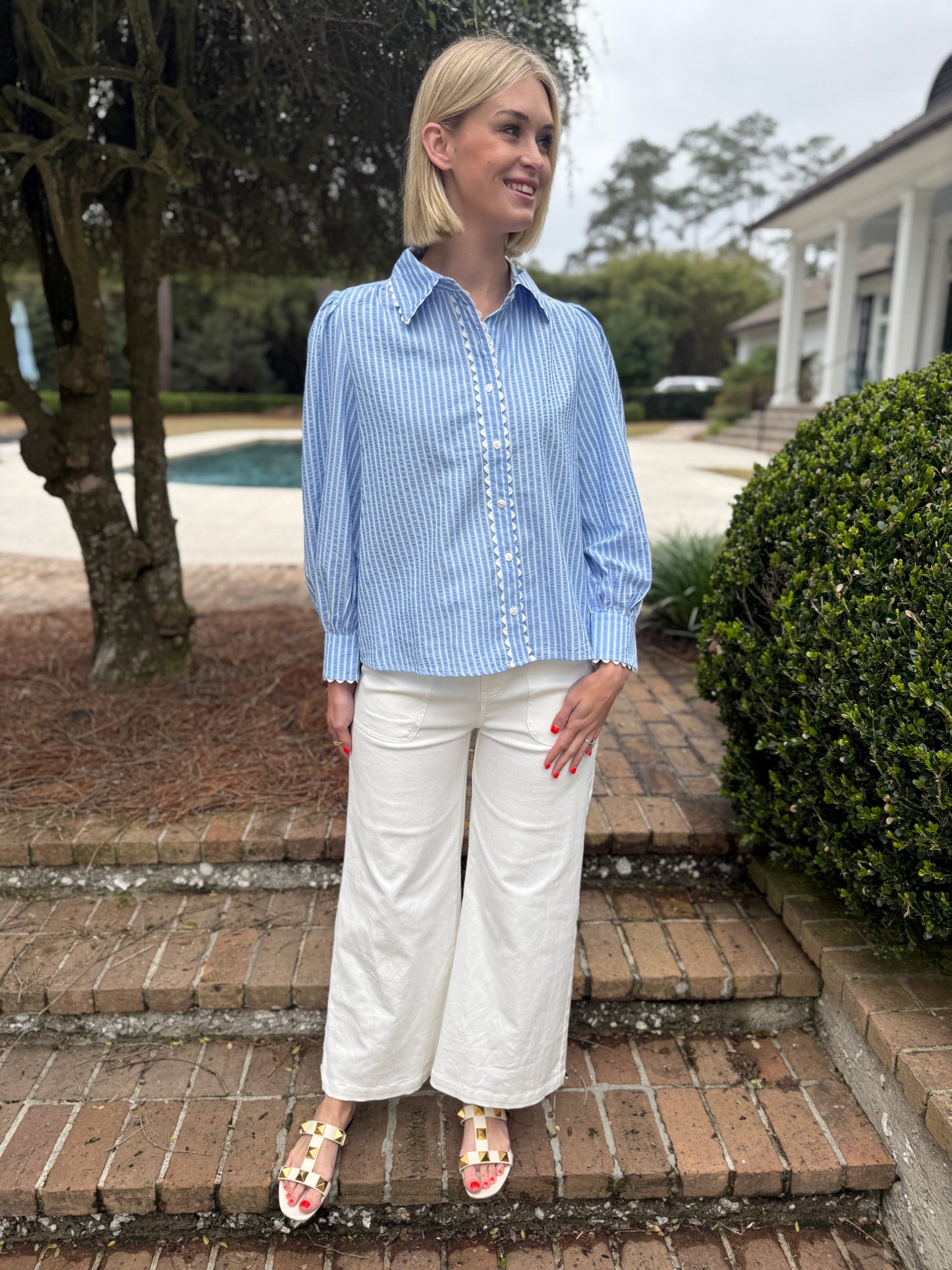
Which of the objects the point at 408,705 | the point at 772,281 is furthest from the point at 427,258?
the point at 772,281

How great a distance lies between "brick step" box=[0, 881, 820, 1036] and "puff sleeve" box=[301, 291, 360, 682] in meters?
0.96

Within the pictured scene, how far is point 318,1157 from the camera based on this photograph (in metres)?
1.66

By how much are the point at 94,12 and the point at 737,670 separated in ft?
8.23

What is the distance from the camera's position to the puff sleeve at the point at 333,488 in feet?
4.69

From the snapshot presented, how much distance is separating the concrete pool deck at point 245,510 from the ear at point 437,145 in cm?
385

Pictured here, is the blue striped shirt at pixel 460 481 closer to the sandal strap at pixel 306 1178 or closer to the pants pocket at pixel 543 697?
the pants pocket at pixel 543 697

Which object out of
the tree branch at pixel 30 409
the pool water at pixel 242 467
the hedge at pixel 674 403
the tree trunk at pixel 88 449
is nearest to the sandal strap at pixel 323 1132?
the tree trunk at pixel 88 449

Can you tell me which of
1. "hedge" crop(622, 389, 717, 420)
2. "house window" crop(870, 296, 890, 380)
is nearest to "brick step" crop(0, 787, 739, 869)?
"house window" crop(870, 296, 890, 380)

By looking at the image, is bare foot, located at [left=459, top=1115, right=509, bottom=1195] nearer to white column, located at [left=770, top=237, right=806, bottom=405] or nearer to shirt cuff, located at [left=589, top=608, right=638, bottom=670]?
shirt cuff, located at [left=589, top=608, right=638, bottom=670]

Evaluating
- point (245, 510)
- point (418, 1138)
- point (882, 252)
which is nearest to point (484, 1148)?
point (418, 1138)

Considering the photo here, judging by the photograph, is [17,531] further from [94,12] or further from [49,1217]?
[49,1217]

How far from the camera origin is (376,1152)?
173 cm

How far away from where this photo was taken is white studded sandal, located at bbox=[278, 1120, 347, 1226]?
1.62m

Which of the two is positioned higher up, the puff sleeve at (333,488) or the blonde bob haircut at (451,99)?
the blonde bob haircut at (451,99)
